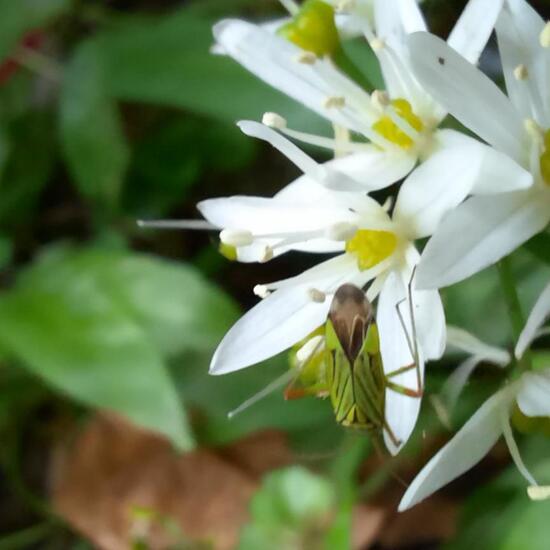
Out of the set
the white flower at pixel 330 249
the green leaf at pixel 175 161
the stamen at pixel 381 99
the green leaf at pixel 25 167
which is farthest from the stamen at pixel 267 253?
the green leaf at pixel 25 167

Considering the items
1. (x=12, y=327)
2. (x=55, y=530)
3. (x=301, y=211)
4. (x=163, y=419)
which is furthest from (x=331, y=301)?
(x=55, y=530)

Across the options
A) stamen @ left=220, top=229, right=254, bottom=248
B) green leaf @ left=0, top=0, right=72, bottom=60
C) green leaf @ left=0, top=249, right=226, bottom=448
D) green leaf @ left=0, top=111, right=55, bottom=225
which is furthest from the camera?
green leaf @ left=0, top=111, right=55, bottom=225

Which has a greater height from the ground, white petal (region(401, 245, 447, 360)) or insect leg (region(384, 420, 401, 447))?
white petal (region(401, 245, 447, 360))

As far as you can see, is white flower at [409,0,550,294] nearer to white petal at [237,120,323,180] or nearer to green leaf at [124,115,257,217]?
white petal at [237,120,323,180]

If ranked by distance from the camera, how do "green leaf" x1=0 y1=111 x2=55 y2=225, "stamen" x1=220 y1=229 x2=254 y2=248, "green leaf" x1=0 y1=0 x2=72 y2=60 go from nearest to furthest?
"stamen" x1=220 y1=229 x2=254 y2=248 → "green leaf" x1=0 y1=0 x2=72 y2=60 → "green leaf" x1=0 y1=111 x2=55 y2=225

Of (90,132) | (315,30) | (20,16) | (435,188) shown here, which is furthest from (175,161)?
(435,188)

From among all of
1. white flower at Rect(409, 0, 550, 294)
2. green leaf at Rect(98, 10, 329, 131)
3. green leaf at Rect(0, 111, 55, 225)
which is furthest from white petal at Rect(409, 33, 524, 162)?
green leaf at Rect(0, 111, 55, 225)

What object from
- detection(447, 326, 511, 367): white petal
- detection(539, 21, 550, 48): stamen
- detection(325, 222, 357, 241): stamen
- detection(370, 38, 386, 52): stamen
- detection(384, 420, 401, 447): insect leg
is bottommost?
detection(384, 420, 401, 447): insect leg
